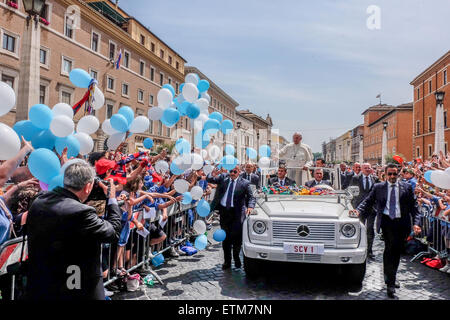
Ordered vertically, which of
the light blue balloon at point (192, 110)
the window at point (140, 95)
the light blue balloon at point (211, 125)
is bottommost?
the light blue balloon at point (211, 125)

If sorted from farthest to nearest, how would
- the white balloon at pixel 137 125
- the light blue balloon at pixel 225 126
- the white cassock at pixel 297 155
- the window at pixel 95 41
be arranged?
the window at pixel 95 41 → the light blue balloon at pixel 225 126 → the white cassock at pixel 297 155 → the white balloon at pixel 137 125

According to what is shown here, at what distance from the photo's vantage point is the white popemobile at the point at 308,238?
459 cm

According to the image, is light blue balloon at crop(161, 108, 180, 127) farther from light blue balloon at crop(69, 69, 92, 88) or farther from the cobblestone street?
the cobblestone street

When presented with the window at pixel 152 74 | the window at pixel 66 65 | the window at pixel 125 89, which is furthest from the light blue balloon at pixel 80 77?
the window at pixel 152 74

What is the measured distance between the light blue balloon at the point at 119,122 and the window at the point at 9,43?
19.7 m

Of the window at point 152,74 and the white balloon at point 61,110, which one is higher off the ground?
the window at point 152,74

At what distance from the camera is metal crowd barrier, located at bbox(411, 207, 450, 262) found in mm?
6047

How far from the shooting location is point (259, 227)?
498cm

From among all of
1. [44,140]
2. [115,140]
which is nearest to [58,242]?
[44,140]

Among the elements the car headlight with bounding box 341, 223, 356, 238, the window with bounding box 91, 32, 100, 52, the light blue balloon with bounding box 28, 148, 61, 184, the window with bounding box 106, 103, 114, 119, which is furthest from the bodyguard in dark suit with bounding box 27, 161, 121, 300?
the window with bounding box 106, 103, 114, 119

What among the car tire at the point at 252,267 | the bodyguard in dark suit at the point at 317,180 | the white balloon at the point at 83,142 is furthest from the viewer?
the bodyguard in dark suit at the point at 317,180

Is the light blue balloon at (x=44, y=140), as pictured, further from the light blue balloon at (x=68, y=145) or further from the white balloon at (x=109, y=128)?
the white balloon at (x=109, y=128)

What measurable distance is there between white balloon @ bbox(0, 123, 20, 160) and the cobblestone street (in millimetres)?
2539
